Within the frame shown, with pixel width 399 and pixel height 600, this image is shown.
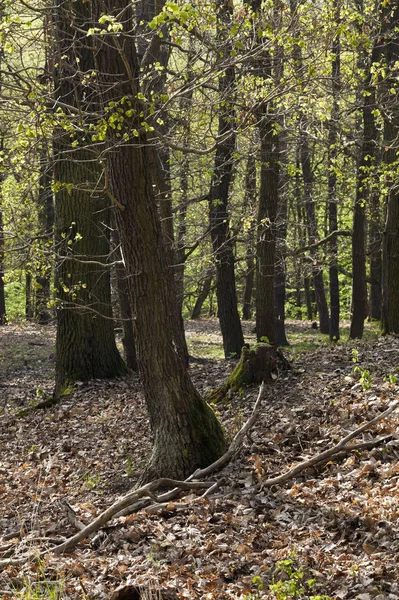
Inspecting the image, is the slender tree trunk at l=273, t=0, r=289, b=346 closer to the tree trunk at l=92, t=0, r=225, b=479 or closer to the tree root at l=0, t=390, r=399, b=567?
the tree trunk at l=92, t=0, r=225, b=479

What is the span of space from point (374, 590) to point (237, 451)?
3.00 meters

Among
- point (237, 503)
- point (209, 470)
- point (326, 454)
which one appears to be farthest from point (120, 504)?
point (326, 454)

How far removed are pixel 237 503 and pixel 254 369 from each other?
13.0 feet

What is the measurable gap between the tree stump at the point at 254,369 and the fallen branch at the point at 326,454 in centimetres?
306

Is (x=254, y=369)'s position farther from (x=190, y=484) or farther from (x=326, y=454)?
(x=190, y=484)

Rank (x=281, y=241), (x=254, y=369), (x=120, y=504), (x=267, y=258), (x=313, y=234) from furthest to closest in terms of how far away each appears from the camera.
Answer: (x=313, y=234) → (x=281, y=241) → (x=267, y=258) → (x=254, y=369) → (x=120, y=504)

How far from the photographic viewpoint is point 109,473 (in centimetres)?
811

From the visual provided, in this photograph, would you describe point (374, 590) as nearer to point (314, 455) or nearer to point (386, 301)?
point (314, 455)

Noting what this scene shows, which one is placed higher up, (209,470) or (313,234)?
(313,234)

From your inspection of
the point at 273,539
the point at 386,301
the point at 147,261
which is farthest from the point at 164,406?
the point at 386,301

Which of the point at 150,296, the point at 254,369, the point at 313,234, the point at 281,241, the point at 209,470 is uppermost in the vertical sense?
the point at 313,234

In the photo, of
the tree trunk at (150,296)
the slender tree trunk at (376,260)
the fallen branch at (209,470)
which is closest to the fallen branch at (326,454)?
the fallen branch at (209,470)

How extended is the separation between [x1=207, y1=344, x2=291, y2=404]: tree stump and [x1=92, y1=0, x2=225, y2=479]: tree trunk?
265cm

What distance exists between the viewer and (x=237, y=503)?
6223 millimetres
